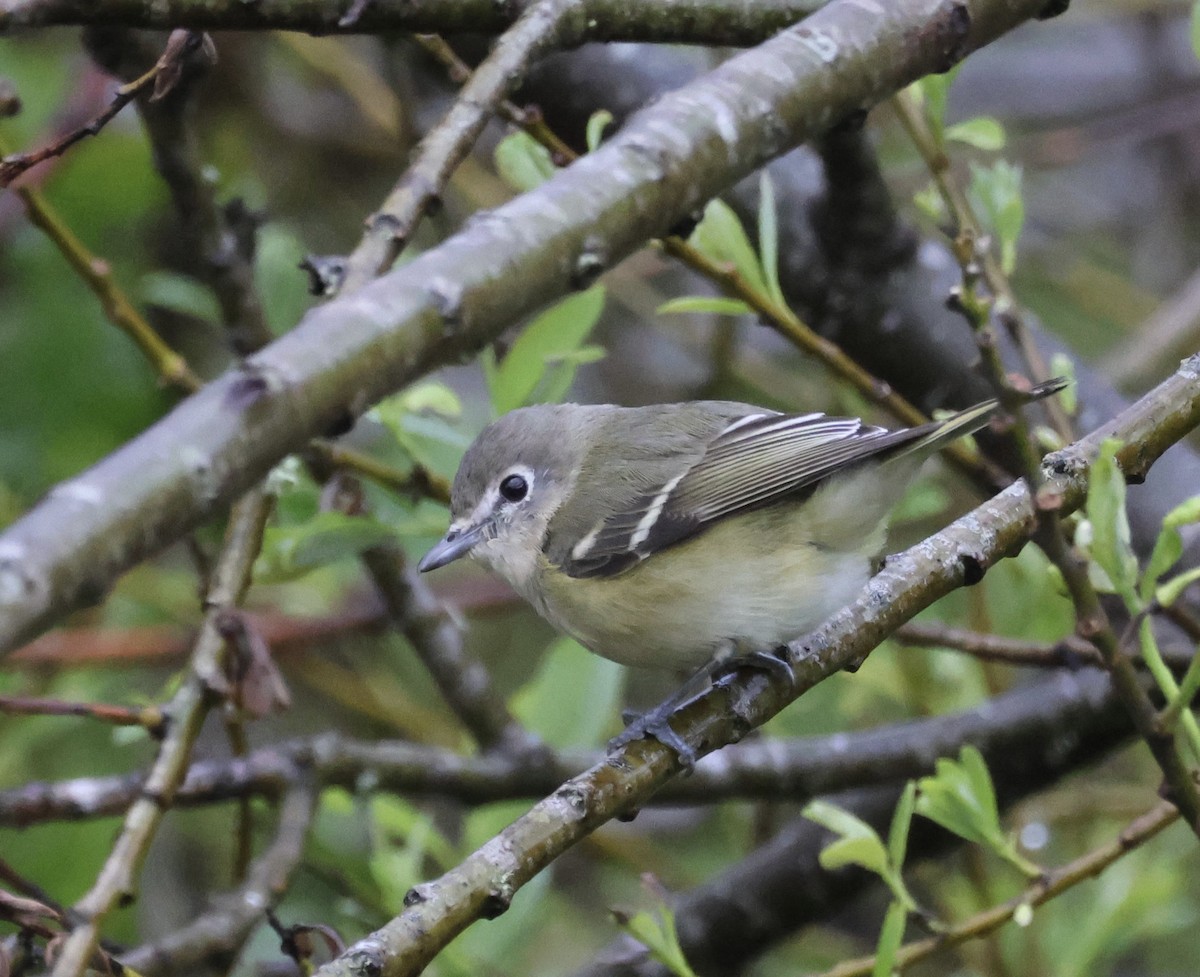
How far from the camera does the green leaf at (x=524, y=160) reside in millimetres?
2199

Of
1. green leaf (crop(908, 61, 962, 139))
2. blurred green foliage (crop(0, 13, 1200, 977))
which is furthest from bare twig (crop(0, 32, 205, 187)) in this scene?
green leaf (crop(908, 61, 962, 139))

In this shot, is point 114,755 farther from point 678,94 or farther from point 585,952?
point 678,94

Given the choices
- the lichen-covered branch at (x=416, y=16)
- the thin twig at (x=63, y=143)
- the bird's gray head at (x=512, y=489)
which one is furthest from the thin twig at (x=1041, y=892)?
the thin twig at (x=63, y=143)

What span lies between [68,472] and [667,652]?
168cm

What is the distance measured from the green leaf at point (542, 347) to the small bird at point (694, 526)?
7cm

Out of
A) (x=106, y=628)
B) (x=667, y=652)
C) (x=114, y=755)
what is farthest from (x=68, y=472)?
(x=667, y=652)

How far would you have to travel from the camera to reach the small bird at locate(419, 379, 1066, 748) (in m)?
2.22

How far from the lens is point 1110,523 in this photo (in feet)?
4.30

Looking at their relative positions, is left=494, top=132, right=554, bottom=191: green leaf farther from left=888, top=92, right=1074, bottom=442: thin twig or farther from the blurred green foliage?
left=888, top=92, right=1074, bottom=442: thin twig

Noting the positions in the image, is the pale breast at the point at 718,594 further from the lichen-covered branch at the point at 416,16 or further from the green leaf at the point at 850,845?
the lichen-covered branch at the point at 416,16

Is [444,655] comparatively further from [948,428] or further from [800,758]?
[948,428]

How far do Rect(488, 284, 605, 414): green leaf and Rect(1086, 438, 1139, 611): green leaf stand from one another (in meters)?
1.17

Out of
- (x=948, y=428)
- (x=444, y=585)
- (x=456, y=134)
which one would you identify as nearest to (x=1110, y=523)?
(x=948, y=428)

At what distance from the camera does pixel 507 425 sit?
8.27 ft
